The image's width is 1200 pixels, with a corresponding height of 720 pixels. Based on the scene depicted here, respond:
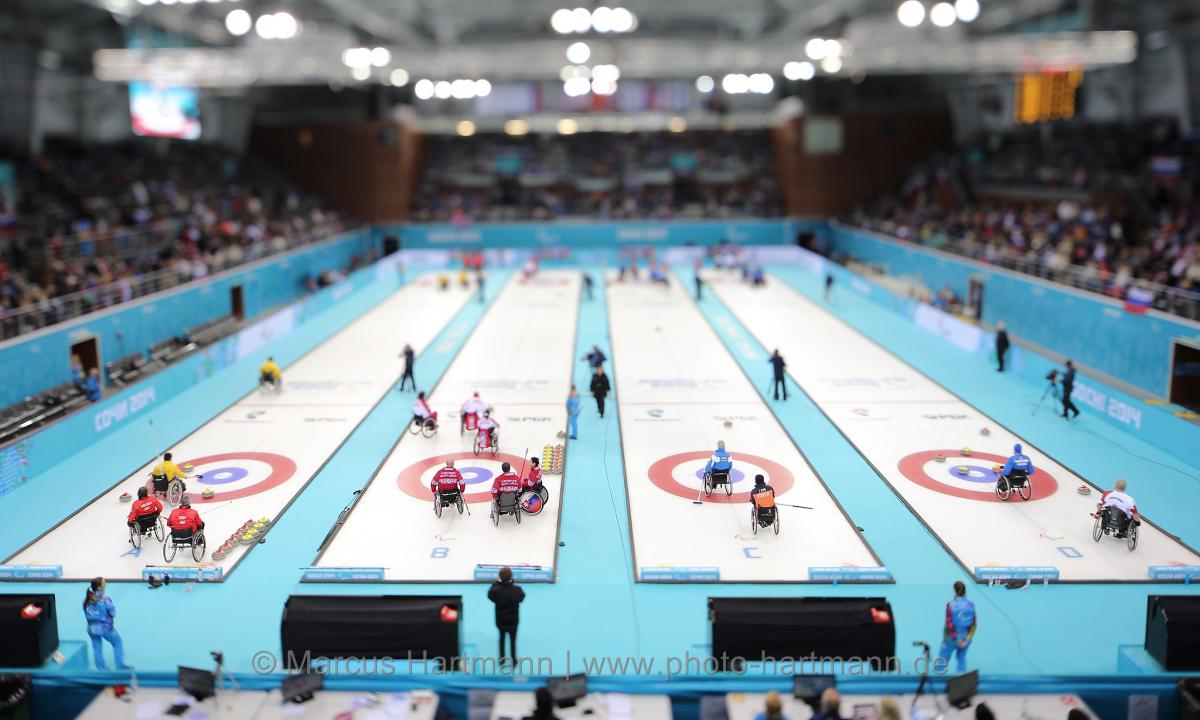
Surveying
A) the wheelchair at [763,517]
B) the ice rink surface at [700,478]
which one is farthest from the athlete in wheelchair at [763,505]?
the ice rink surface at [700,478]

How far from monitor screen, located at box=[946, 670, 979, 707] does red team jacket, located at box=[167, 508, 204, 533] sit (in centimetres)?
1176

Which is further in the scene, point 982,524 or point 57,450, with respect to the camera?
point 57,450

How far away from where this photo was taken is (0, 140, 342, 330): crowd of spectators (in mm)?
29469

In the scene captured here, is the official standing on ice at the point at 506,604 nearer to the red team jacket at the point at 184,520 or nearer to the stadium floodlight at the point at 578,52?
the red team jacket at the point at 184,520

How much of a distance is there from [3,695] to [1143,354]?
→ 27.2 m

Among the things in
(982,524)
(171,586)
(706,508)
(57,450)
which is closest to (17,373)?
(57,450)

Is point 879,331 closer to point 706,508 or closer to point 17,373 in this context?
point 706,508

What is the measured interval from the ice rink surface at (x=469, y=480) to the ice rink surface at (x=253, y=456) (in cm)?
180

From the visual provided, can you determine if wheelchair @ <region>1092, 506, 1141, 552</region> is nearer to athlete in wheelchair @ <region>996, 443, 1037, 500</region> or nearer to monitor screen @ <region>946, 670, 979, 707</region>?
athlete in wheelchair @ <region>996, 443, 1037, 500</region>

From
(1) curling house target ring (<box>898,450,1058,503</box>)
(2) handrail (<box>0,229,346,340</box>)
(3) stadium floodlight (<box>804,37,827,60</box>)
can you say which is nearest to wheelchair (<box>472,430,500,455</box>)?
(1) curling house target ring (<box>898,450,1058,503</box>)

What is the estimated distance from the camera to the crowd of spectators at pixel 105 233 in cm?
2947

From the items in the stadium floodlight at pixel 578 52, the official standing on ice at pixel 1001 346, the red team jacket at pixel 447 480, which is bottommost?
the red team jacket at pixel 447 480

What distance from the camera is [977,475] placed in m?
20.1

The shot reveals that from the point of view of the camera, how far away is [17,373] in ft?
79.9
